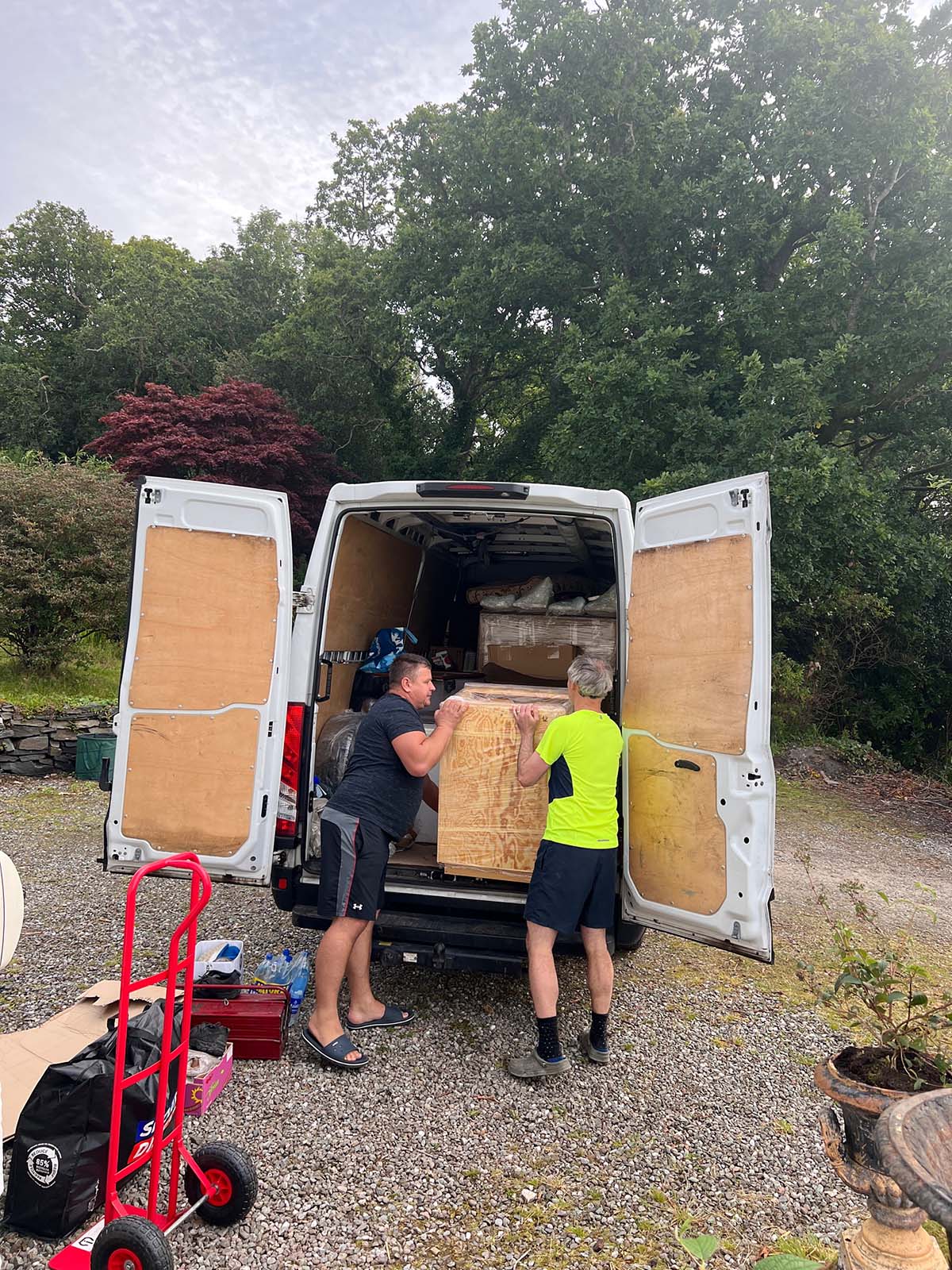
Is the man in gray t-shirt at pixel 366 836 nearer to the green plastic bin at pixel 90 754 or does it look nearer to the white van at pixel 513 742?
the white van at pixel 513 742

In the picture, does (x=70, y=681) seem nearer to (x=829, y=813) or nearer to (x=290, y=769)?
(x=290, y=769)

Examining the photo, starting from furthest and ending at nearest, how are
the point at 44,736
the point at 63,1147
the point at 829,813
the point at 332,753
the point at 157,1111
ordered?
the point at 829,813 < the point at 44,736 < the point at 332,753 < the point at 63,1147 < the point at 157,1111

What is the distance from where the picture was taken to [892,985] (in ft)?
13.2

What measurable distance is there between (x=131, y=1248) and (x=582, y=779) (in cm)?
203

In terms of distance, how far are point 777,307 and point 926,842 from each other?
7140 mm

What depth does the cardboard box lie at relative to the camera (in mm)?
5004

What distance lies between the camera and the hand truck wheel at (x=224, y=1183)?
2.25 m

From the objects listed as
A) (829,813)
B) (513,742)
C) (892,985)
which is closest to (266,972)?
(513,742)

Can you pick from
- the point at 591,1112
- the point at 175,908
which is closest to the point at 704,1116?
the point at 591,1112

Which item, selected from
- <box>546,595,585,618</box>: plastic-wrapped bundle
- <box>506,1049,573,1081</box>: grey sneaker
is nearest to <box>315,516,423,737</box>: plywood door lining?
<box>546,595,585,618</box>: plastic-wrapped bundle

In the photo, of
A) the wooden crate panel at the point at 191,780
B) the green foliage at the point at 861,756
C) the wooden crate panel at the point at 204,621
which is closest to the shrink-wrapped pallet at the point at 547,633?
the wooden crate panel at the point at 204,621

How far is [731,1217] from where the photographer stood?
8.00 feet

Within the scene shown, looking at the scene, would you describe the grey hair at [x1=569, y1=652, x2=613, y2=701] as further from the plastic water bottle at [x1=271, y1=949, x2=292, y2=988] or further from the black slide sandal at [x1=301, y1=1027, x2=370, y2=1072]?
the plastic water bottle at [x1=271, y1=949, x2=292, y2=988]

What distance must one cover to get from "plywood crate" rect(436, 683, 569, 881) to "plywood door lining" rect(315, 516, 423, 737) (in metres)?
0.90
